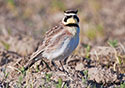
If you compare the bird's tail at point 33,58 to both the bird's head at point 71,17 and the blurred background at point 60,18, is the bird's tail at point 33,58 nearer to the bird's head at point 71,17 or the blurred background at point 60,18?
the bird's head at point 71,17

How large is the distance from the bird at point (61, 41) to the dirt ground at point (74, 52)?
22 centimetres

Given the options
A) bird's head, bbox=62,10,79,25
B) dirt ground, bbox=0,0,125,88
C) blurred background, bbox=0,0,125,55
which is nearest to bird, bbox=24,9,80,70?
bird's head, bbox=62,10,79,25

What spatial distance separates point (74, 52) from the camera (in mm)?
9266

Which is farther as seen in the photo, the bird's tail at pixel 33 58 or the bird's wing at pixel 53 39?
the bird's tail at pixel 33 58

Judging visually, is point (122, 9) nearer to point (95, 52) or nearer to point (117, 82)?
point (95, 52)

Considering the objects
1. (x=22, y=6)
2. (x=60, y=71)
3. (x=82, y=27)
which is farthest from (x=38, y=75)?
(x=22, y=6)

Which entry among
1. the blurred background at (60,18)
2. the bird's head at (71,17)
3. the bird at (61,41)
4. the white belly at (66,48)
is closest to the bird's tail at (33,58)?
the bird at (61,41)

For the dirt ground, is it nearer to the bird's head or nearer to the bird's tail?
the bird's tail

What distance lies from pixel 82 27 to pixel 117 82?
19.3 feet

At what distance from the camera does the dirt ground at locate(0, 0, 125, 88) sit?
685 centimetres

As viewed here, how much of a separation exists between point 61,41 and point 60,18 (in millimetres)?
6898

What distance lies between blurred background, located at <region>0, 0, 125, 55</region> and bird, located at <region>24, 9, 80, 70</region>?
3162 millimetres

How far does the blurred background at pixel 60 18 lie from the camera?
11.8 metres

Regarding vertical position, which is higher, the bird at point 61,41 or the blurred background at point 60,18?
the blurred background at point 60,18
